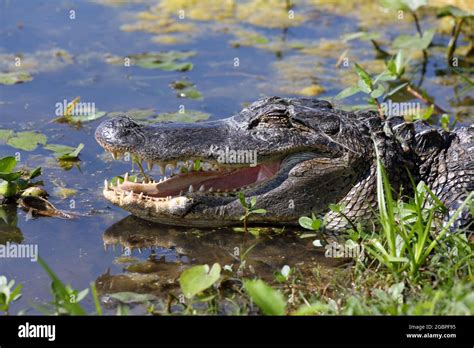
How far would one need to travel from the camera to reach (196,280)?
4.82 metres

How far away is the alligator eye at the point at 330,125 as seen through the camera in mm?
6434

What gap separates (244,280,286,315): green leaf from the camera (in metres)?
4.54

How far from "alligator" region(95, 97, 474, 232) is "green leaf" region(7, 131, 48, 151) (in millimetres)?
1383

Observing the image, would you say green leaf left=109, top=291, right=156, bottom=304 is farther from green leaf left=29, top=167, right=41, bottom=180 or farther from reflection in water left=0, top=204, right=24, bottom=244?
green leaf left=29, top=167, right=41, bottom=180

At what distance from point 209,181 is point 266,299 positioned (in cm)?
202

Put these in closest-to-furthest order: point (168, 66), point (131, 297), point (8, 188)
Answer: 1. point (131, 297)
2. point (8, 188)
3. point (168, 66)

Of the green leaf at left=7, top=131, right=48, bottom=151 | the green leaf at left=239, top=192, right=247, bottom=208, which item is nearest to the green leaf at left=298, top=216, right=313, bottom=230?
the green leaf at left=239, top=192, right=247, bottom=208

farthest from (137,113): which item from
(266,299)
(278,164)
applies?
(266,299)

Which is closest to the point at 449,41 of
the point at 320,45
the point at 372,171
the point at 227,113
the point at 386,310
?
the point at 320,45

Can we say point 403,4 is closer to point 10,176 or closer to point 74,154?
point 74,154

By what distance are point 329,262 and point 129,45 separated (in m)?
5.18

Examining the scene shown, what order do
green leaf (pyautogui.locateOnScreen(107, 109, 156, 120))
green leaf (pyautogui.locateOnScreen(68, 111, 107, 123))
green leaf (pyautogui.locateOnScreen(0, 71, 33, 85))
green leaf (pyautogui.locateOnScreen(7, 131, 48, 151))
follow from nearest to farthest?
green leaf (pyautogui.locateOnScreen(7, 131, 48, 151))
green leaf (pyautogui.locateOnScreen(68, 111, 107, 123))
green leaf (pyautogui.locateOnScreen(107, 109, 156, 120))
green leaf (pyautogui.locateOnScreen(0, 71, 33, 85))

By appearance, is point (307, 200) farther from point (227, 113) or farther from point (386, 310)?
point (227, 113)

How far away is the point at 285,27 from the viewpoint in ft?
36.3
